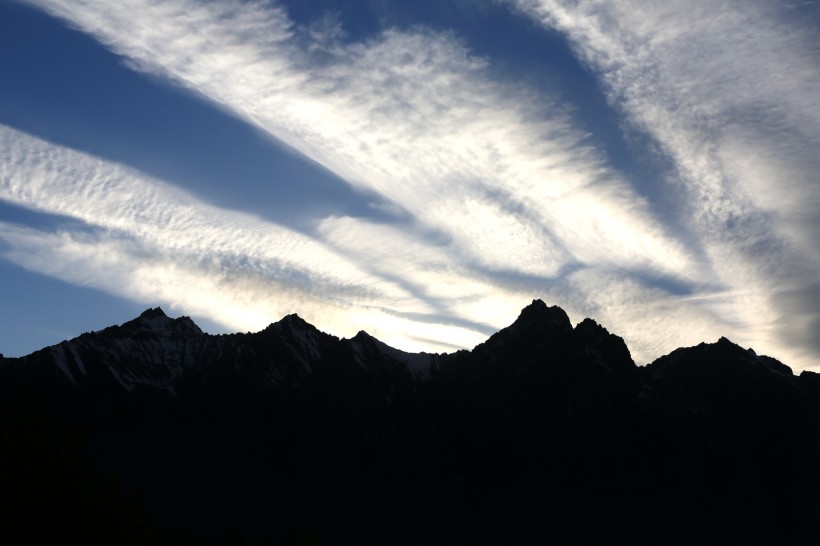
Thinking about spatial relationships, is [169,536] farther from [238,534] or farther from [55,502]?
[55,502]

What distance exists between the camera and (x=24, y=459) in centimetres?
4428

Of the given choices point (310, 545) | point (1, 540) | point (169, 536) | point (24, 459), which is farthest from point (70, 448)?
point (310, 545)

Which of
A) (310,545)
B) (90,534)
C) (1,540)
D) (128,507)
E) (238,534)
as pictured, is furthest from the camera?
(310,545)

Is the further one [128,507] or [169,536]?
[169,536]

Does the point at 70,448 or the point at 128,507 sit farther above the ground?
the point at 70,448

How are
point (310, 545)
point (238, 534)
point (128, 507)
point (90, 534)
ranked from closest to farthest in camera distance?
point (90, 534)
point (128, 507)
point (238, 534)
point (310, 545)

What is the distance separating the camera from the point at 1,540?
40188 mm

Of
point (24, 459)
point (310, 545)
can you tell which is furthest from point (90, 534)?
point (310, 545)

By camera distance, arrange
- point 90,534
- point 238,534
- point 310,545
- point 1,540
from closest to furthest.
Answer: point 1,540 → point 90,534 → point 238,534 → point 310,545

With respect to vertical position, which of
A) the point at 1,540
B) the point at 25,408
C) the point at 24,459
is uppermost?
the point at 25,408

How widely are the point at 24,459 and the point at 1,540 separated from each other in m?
5.29

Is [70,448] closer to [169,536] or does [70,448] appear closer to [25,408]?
[25,408]

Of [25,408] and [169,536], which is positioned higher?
[25,408]

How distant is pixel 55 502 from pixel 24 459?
3071 millimetres
